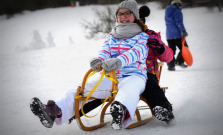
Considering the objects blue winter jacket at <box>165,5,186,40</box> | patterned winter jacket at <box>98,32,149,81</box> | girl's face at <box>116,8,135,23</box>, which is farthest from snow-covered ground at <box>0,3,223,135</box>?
girl's face at <box>116,8,135,23</box>

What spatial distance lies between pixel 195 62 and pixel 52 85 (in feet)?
10.8

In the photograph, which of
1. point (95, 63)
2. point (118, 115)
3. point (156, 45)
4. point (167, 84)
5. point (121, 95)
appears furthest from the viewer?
point (167, 84)

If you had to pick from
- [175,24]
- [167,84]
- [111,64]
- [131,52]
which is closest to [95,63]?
[111,64]

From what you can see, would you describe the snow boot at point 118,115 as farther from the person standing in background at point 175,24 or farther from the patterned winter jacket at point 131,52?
the person standing in background at point 175,24

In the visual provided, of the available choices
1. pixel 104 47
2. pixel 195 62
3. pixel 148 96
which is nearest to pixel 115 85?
pixel 148 96

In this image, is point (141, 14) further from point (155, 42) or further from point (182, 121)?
point (182, 121)

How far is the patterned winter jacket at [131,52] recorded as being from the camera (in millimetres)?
2014

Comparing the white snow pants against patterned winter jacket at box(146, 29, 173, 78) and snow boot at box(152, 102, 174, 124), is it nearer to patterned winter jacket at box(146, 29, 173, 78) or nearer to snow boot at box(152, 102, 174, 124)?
snow boot at box(152, 102, 174, 124)

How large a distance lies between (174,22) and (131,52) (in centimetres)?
318

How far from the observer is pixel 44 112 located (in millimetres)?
1783

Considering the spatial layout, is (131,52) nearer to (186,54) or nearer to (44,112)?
(44,112)

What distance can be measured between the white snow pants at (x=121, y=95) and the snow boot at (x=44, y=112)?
7cm

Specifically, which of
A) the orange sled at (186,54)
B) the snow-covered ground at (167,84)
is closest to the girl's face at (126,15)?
the snow-covered ground at (167,84)

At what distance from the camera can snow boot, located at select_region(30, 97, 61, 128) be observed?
5.82 ft
